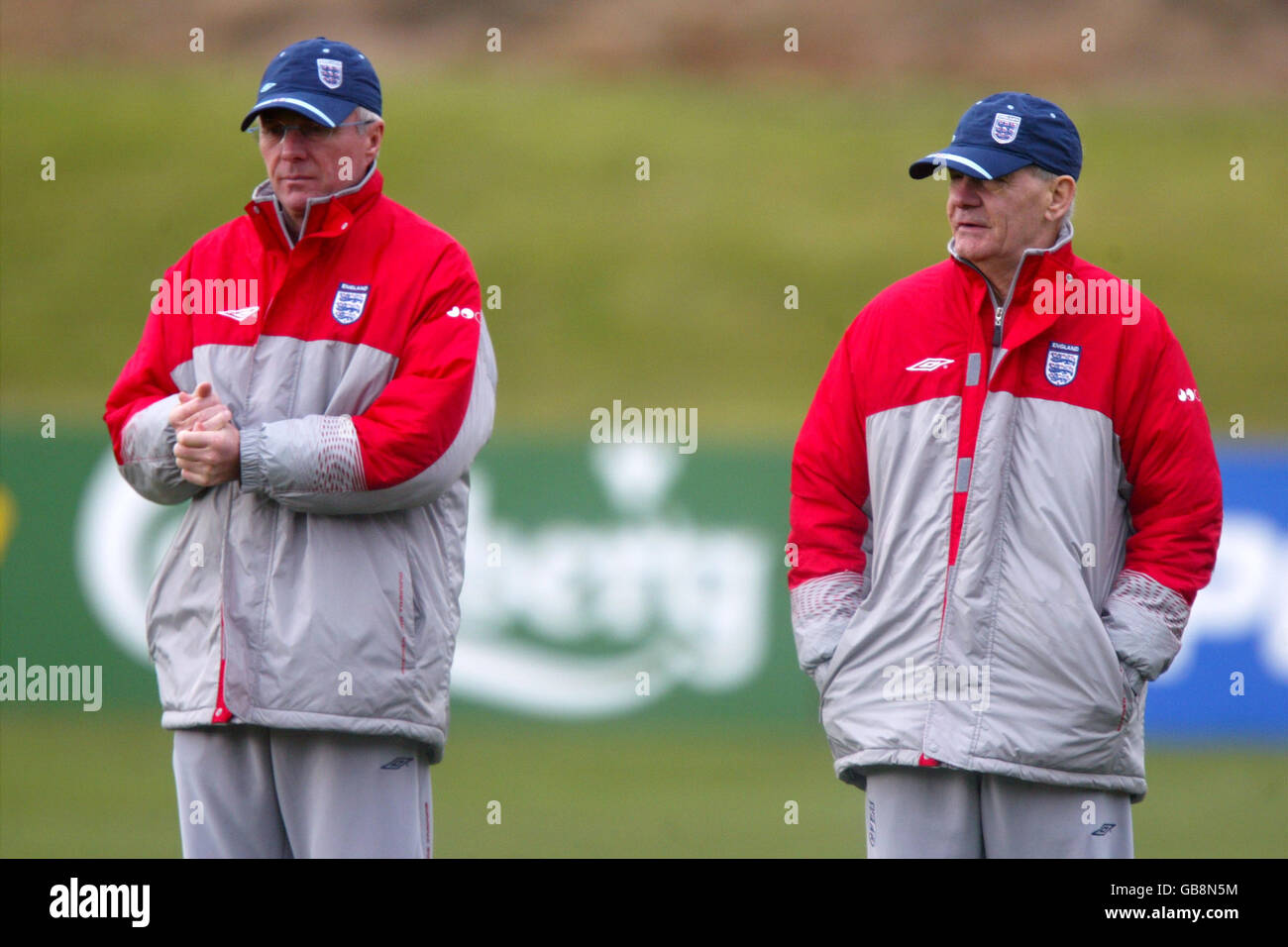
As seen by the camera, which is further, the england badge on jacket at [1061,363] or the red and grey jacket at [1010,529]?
the england badge on jacket at [1061,363]

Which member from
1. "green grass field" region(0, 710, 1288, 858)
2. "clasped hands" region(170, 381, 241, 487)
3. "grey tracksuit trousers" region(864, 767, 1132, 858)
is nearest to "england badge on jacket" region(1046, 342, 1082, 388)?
"grey tracksuit trousers" region(864, 767, 1132, 858)

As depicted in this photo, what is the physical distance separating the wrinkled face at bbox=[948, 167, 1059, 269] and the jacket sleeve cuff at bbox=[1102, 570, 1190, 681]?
732 millimetres

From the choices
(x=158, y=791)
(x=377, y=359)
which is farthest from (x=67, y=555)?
(x=377, y=359)

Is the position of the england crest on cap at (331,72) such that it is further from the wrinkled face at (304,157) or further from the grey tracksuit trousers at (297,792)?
the grey tracksuit trousers at (297,792)

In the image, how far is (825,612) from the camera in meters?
3.76

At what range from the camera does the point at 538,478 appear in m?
8.91

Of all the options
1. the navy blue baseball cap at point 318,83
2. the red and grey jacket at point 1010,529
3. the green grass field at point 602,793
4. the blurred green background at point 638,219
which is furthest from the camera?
the blurred green background at point 638,219

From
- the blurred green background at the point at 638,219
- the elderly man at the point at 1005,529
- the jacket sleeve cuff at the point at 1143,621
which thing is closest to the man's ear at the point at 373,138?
the elderly man at the point at 1005,529

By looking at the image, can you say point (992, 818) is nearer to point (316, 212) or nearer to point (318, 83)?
point (316, 212)

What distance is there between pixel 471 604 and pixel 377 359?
4724 millimetres

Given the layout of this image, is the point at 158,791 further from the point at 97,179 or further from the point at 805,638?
the point at 97,179

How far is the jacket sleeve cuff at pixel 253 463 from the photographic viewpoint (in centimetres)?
366

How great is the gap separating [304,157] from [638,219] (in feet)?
42.8
